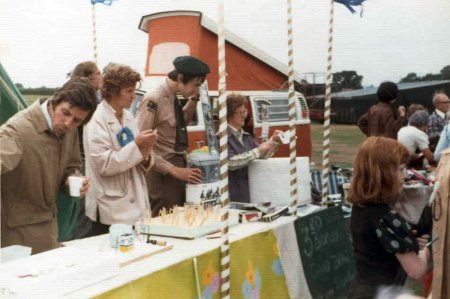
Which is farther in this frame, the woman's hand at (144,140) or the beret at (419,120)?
the beret at (419,120)

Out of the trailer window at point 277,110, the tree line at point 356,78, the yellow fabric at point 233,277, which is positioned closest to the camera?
the yellow fabric at point 233,277

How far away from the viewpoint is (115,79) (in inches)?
111

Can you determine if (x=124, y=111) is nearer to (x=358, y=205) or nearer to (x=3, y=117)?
(x=3, y=117)

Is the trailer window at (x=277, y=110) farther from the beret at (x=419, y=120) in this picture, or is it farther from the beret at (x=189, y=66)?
the beret at (x=189, y=66)

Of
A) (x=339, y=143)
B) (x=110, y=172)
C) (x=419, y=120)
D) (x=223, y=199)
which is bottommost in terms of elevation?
(x=339, y=143)

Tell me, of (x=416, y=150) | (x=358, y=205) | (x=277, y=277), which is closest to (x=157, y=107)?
(x=277, y=277)

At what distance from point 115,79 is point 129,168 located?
0.45 m

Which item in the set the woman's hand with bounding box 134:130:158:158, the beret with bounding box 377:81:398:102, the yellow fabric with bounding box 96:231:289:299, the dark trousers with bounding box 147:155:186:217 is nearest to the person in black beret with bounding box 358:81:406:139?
the beret with bounding box 377:81:398:102

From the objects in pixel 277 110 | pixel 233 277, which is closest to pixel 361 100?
pixel 277 110

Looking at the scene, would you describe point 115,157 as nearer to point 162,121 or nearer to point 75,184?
point 75,184

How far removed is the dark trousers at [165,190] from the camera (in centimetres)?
333

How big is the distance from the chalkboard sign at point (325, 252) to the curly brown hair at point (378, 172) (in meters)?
0.85

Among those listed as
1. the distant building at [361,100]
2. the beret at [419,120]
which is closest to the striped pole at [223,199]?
the beret at [419,120]

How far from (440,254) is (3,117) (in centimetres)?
263
